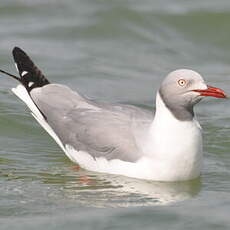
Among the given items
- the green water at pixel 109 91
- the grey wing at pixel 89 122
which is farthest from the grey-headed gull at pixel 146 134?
the green water at pixel 109 91

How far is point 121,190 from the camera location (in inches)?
348

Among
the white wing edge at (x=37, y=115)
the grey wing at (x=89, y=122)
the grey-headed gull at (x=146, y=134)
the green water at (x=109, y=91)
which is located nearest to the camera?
the green water at (x=109, y=91)

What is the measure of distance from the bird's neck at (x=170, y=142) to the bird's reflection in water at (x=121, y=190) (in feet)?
0.57

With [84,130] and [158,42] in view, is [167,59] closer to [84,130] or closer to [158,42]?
[158,42]

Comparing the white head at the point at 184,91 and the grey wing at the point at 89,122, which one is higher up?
the white head at the point at 184,91

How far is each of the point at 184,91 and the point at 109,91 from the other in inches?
140

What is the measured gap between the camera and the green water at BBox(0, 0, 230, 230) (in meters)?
8.08

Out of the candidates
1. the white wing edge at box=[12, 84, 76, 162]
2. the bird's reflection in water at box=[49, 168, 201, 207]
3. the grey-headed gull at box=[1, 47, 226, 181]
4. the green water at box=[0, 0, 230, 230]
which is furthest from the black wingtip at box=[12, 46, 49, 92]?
the bird's reflection in water at box=[49, 168, 201, 207]

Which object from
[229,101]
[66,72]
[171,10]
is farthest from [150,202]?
[171,10]

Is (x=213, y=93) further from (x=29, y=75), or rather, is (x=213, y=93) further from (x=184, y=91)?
(x=29, y=75)

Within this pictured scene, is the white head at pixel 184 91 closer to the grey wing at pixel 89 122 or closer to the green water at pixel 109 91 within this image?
the grey wing at pixel 89 122

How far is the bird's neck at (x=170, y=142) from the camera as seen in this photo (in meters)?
8.88

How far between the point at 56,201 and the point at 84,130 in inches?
43.7

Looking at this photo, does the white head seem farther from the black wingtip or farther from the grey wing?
the black wingtip
